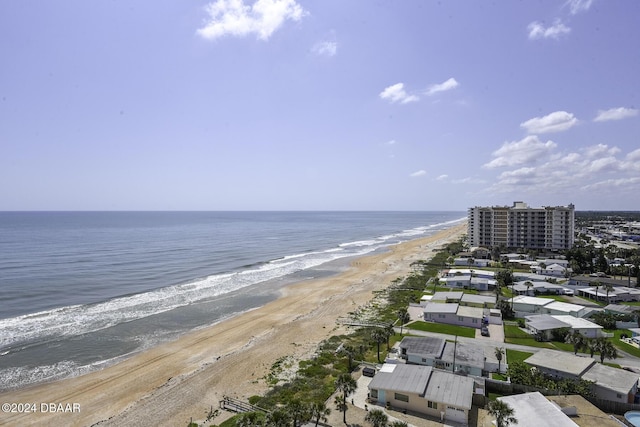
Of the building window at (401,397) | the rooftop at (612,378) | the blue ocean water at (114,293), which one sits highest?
the rooftop at (612,378)

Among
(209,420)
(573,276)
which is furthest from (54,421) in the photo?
(573,276)

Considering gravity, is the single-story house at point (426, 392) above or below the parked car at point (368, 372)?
above

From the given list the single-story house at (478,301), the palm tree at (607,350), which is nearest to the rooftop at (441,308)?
the single-story house at (478,301)

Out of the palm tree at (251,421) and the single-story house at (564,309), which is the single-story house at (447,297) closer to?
the single-story house at (564,309)

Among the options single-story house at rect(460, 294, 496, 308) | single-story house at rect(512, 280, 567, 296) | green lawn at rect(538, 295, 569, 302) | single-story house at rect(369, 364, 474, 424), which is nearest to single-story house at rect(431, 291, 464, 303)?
single-story house at rect(460, 294, 496, 308)

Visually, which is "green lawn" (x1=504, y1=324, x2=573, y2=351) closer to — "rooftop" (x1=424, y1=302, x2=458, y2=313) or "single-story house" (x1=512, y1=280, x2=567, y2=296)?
"rooftop" (x1=424, y1=302, x2=458, y2=313)

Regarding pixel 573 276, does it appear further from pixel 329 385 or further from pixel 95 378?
pixel 95 378

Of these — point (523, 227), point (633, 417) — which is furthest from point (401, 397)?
point (523, 227)
